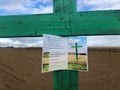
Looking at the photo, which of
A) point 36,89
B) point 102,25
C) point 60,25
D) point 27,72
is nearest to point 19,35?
point 60,25

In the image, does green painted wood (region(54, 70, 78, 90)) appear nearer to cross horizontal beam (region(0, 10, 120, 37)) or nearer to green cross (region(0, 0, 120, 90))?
green cross (region(0, 0, 120, 90))

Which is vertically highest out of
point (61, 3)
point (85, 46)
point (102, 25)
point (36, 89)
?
point (61, 3)

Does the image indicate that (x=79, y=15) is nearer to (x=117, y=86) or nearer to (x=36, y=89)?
(x=36, y=89)

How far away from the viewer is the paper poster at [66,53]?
201 cm

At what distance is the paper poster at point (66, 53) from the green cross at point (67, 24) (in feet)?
0.14

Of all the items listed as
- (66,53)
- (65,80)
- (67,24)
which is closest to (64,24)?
(67,24)

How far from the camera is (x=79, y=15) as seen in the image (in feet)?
6.63

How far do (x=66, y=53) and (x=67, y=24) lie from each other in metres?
0.19

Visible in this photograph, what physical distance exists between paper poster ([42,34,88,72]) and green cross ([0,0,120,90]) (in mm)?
44

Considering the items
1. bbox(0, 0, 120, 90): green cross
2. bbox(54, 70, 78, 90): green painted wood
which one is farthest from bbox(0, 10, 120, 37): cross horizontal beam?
bbox(54, 70, 78, 90): green painted wood

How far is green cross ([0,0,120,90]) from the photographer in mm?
1984

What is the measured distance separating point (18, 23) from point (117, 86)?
4.64 meters

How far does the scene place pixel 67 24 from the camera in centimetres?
203

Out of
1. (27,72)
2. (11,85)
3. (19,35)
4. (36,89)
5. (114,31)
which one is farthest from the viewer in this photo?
(27,72)
